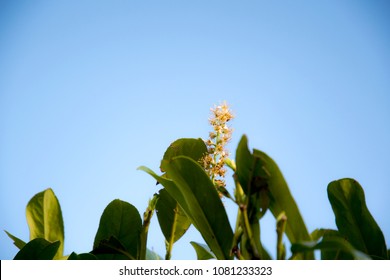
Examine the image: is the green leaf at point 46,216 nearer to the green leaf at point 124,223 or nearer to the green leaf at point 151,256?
the green leaf at point 124,223

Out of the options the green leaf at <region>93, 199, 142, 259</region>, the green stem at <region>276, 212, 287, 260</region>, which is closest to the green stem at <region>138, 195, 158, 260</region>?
the green leaf at <region>93, 199, 142, 259</region>

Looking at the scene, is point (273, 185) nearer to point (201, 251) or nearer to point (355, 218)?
point (355, 218)

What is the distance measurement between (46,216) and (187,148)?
71cm

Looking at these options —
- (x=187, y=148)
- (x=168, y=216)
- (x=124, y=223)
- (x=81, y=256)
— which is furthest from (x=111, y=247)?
(x=187, y=148)

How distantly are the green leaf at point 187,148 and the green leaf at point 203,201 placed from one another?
0.36 meters

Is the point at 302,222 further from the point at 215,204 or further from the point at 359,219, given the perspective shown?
the point at 359,219

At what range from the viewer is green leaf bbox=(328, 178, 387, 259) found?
1.38 metres

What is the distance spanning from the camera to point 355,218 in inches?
55.9

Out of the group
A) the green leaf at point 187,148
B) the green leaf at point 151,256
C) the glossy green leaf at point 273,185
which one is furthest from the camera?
the green leaf at point 151,256

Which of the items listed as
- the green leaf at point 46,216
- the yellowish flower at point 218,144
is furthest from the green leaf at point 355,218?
the green leaf at point 46,216

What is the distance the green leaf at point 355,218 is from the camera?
138cm
